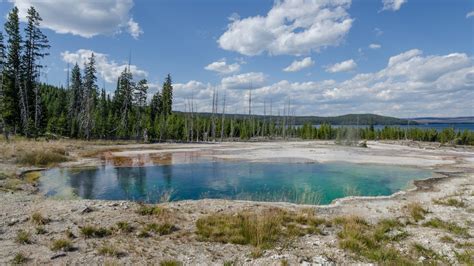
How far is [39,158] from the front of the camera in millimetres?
22203

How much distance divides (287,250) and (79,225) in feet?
18.2

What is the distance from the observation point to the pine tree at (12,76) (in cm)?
3762

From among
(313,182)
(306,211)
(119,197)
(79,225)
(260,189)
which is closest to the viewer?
(79,225)

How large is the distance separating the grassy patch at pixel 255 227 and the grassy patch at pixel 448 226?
3283mm

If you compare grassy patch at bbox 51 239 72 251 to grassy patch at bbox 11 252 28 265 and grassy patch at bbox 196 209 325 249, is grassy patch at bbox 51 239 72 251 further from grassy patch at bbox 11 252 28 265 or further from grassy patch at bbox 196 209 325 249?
grassy patch at bbox 196 209 325 249

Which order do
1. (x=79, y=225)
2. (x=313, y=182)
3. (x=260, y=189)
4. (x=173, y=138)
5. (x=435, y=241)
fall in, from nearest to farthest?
(x=435, y=241) → (x=79, y=225) → (x=260, y=189) → (x=313, y=182) → (x=173, y=138)

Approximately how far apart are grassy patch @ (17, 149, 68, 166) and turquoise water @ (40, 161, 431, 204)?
2.64m

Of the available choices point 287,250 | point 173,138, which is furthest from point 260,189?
point 173,138

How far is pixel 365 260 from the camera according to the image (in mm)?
6062

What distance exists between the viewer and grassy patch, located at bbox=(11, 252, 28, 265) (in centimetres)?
541

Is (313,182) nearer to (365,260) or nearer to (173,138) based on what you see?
(365,260)

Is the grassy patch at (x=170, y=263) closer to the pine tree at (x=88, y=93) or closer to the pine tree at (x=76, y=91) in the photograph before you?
the pine tree at (x=88, y=93)

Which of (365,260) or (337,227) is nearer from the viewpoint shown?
(365,260)

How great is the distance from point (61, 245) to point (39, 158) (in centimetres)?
1976
